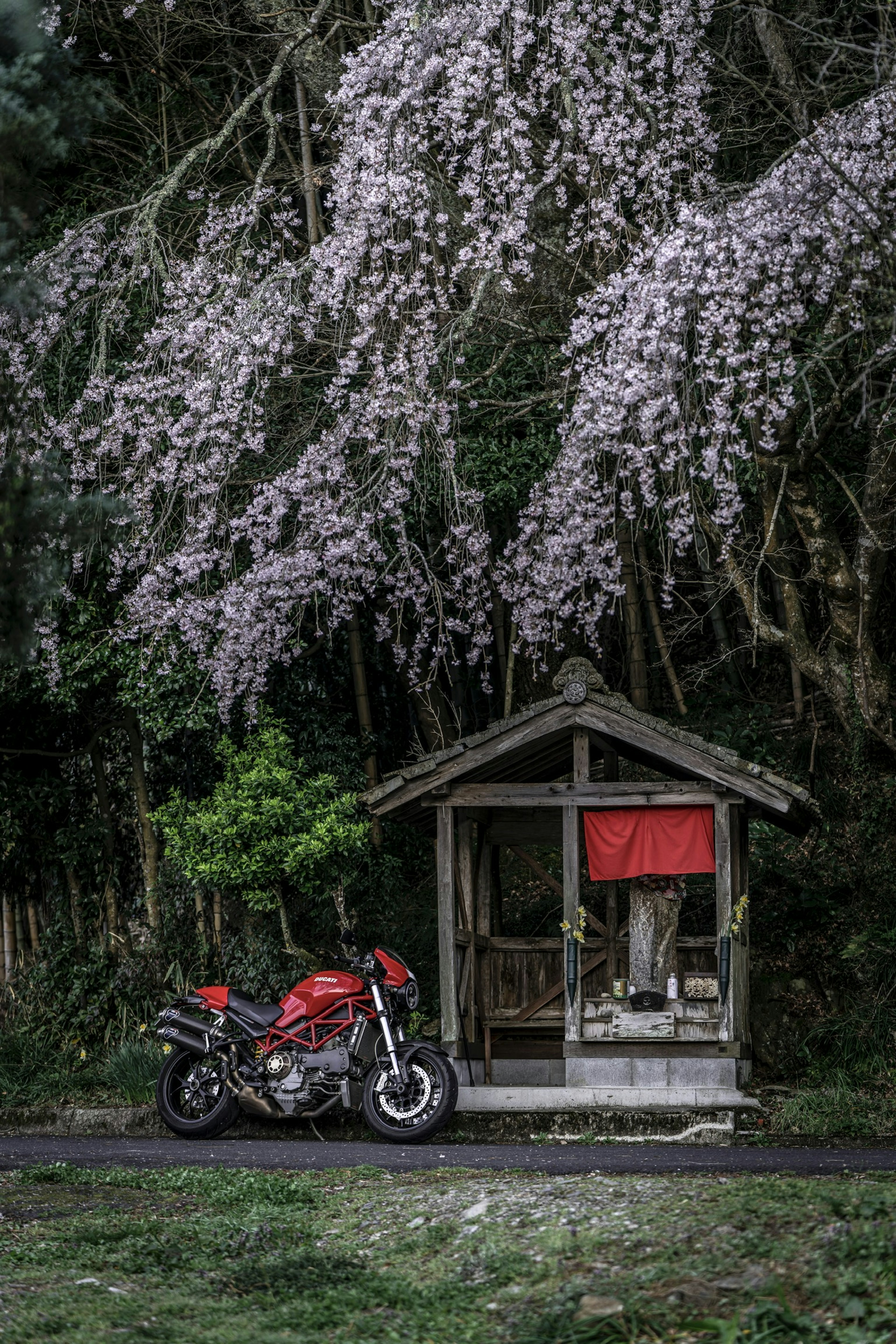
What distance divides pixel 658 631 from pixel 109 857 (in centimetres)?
543

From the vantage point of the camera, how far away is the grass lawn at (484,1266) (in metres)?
3.65

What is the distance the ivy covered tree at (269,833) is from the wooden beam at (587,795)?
125 cm

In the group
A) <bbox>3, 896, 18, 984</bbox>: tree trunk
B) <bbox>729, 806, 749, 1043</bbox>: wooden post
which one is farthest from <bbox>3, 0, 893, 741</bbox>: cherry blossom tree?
<bbox>3, 896, 18, 984</bbox>: tree trunk

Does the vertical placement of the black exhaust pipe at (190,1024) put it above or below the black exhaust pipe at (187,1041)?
above

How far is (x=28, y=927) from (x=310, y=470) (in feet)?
19.8

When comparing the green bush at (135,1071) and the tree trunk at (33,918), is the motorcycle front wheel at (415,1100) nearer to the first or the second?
the green bush at (135,1071)

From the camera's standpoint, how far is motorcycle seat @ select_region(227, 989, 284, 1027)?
9078 mm

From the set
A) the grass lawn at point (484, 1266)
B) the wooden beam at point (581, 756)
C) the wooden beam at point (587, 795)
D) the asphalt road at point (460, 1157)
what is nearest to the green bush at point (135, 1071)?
the asphalt road at point (460, 1157)

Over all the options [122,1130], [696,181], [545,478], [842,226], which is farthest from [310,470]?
[122,1130]

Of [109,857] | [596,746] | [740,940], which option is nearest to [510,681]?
[596,746]

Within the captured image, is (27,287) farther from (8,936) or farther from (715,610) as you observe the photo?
(8,936)

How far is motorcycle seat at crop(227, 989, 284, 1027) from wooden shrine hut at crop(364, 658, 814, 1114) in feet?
3.67

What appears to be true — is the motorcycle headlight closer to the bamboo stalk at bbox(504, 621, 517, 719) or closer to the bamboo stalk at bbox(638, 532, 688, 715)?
the bamboo stalk at bbox(504, 621, 517, 719)

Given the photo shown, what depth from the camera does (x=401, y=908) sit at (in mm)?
12914
